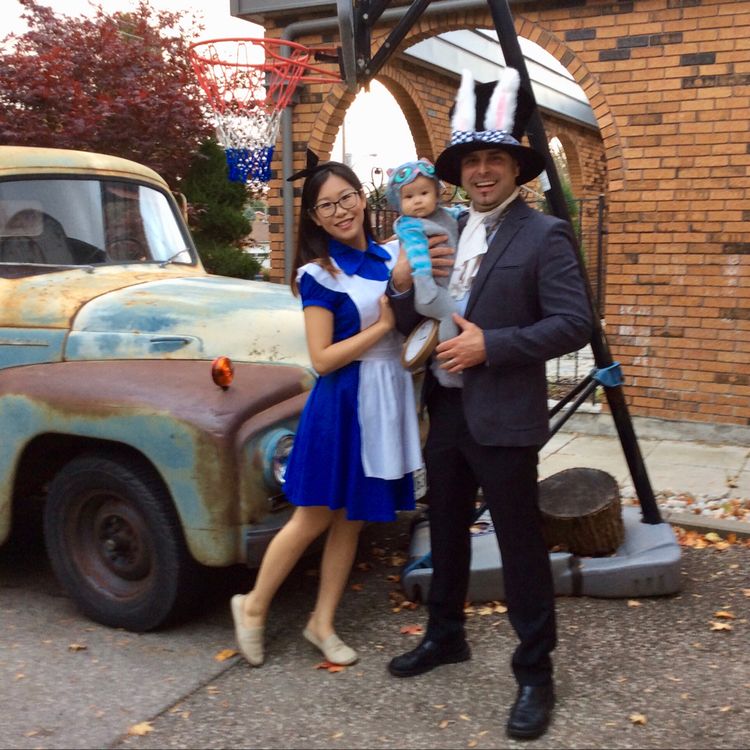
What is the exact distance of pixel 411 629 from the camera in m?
3.75

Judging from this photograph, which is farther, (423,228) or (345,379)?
(345,379)

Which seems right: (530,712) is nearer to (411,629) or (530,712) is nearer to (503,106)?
(411,629)

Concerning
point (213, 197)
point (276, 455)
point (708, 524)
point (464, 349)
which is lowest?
point (708, 524)

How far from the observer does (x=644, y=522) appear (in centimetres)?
434

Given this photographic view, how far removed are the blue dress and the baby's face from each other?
1.19 feet

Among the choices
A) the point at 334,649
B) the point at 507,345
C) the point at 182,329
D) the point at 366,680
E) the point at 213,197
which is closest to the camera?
the point at 507,345

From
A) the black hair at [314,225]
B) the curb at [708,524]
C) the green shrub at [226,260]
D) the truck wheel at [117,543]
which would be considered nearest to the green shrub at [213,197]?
the green shrub at [226,260]

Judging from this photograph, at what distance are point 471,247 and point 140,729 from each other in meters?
1.99

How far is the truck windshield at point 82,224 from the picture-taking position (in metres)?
4.34

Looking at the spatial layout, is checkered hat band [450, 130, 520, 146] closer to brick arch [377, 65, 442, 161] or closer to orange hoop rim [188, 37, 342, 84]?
orange hoop rim [188, 37, 342, 84]

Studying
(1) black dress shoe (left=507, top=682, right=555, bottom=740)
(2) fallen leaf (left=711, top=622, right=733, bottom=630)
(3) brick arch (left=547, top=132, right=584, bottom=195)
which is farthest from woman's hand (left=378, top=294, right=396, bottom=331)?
(3) brick arch (left=547, top=132, right=584, bottom=195)

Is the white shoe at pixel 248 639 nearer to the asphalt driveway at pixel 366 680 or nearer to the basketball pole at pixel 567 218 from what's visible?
the asphalt driveway at pixel 366 680

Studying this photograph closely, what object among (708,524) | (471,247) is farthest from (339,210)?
(708,524)

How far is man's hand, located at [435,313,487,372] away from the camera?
2.74 meters
